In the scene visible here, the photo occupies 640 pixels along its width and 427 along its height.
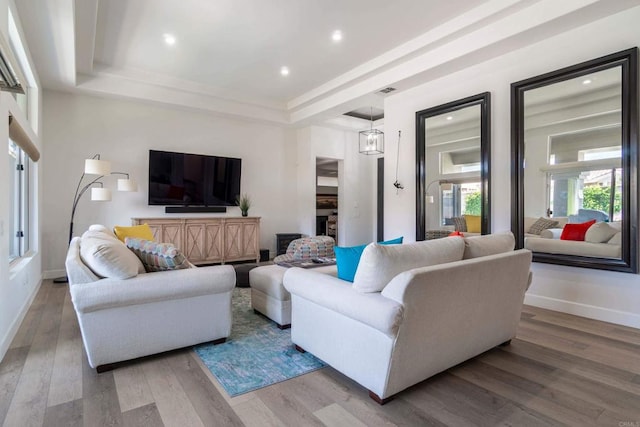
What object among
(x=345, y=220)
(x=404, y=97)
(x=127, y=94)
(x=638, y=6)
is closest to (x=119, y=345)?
(x=127, y=94)

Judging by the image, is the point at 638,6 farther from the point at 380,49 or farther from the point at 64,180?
the point at 64,180

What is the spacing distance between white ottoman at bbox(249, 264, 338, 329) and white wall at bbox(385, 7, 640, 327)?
2429 millimetres

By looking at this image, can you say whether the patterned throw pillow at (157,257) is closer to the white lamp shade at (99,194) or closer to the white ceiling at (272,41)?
the white ceiling at (272,41)

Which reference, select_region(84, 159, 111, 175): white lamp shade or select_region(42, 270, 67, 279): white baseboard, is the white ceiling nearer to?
select_region(84, 159, 111, 175): white lamp shade

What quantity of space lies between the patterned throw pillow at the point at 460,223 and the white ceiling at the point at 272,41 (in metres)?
1.92

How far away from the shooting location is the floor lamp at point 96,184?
4.34 metres

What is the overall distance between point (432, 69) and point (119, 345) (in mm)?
4361

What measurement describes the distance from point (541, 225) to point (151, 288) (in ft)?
12.7

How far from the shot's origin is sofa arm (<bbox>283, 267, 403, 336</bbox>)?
1.71m

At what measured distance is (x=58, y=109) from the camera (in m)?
5.12

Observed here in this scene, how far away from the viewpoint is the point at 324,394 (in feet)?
6.54

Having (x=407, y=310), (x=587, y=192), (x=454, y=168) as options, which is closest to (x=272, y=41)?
(x=454, y=168)

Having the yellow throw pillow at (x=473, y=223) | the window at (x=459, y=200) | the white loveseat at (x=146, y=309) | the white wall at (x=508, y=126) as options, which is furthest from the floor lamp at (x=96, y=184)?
the yellow throw pillow at (x=473, y=223)

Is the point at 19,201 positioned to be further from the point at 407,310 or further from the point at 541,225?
the point at 541,225
